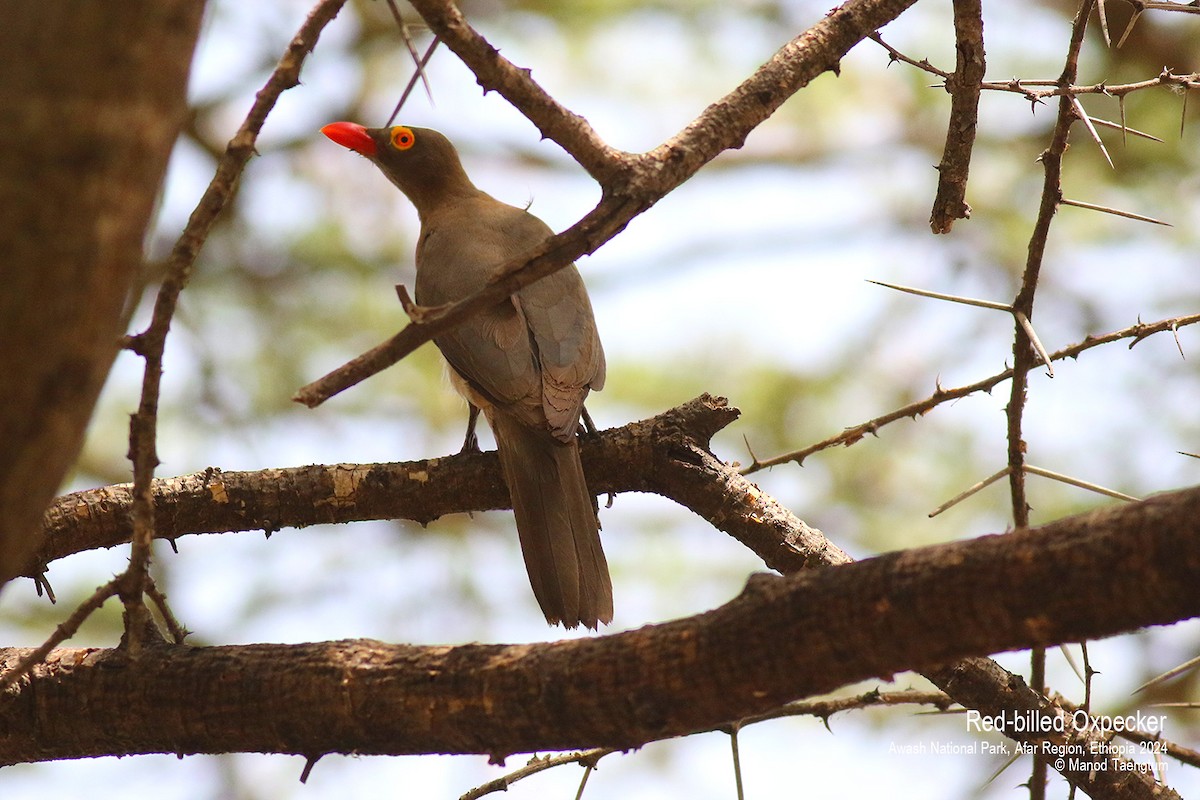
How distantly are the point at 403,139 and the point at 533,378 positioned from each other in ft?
7.08

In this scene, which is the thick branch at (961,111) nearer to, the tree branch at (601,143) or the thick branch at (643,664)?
the tree branch at (601,143)

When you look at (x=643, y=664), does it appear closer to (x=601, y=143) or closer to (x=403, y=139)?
(x=601, y=143)

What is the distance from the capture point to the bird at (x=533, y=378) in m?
3.38

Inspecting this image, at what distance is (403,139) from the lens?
538 centimetres

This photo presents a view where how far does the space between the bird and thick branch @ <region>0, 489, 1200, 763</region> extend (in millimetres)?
1174

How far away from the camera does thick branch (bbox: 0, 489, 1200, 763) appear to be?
1.58m

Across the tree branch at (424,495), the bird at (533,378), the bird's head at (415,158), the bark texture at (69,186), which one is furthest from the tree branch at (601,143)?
the bird's head at (415,158)

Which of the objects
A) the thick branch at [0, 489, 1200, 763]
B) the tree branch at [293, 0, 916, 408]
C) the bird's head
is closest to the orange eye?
the bird's head

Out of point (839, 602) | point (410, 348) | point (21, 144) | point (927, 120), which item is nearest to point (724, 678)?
point (839, 602)

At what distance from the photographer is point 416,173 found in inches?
213

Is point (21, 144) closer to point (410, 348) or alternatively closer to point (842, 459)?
point (410, 348)

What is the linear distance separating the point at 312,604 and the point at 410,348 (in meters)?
5.56

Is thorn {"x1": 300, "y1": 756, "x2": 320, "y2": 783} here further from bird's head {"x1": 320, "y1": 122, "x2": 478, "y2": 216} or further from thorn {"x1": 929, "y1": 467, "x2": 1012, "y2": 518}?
bird's head {"x1": 320, "y1": 122, "x2": 478, "y2": 216}

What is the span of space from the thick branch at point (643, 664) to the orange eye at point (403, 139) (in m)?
3.50
